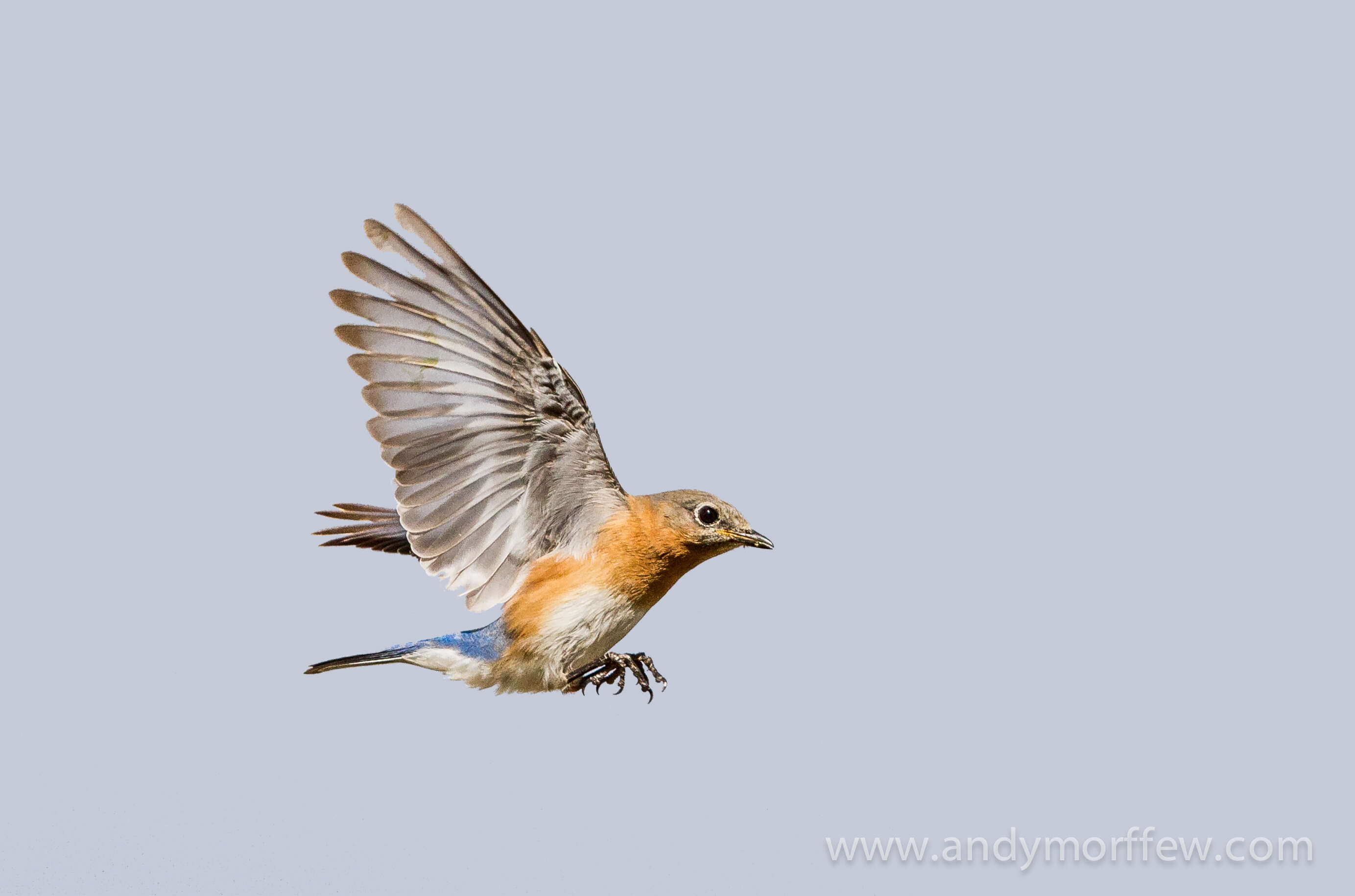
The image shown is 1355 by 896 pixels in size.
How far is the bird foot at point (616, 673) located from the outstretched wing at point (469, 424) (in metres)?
0.63

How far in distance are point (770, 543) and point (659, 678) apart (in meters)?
0.99

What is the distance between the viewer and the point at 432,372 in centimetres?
652

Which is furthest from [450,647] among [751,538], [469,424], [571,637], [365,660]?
[751,538]

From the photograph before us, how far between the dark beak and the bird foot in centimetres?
88

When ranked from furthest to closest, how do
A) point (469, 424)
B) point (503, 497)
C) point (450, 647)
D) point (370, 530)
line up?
point (370, 530) < point (450, 647) < point (503, 497) < point (469, 424)

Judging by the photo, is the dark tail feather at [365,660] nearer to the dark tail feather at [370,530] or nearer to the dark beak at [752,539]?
the dark tail feather at [370,530]

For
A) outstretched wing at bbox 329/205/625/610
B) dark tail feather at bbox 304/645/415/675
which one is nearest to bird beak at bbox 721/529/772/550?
outstretched wing at bbox 329/205/625/610

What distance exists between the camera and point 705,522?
6949 millimetres

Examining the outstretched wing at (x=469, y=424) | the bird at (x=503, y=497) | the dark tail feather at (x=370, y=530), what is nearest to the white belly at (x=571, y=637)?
the bird at (x=503, y=497)

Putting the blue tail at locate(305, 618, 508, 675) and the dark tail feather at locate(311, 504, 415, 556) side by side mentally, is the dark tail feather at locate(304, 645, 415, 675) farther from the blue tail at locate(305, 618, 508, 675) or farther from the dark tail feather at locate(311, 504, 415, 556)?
the dark tail feather at locate(311, 504, 415, 556)

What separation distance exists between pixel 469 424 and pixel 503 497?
1.58 ft

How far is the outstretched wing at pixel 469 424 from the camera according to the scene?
21.0 feet

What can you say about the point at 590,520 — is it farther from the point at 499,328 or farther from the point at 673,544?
the point at 499,328

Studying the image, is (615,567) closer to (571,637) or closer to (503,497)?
(571,637)
